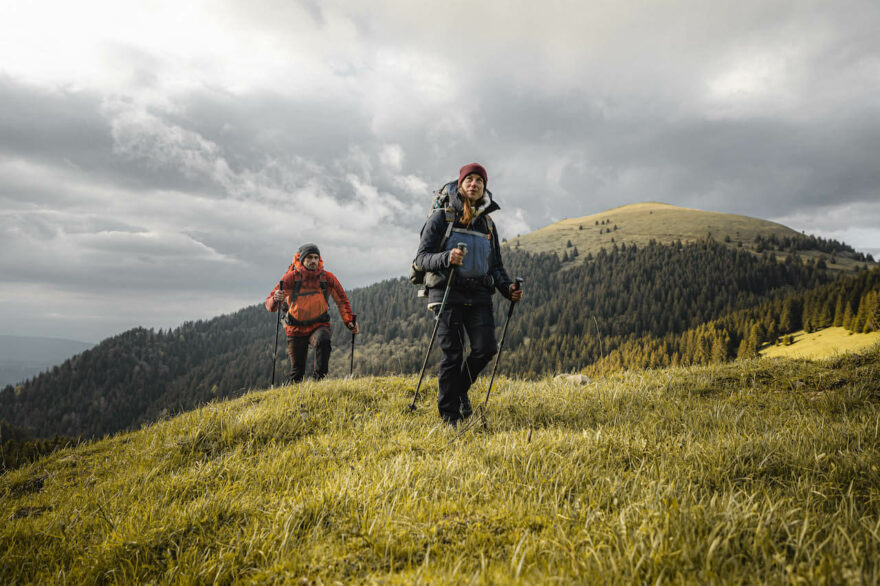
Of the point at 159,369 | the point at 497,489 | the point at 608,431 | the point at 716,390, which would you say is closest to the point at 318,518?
the point at 497,489

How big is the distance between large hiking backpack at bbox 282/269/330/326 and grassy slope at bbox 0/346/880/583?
4.62 m

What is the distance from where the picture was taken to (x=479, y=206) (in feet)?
18.7

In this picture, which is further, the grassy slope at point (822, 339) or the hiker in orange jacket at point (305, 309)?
the grassy slope at point (822, 339)

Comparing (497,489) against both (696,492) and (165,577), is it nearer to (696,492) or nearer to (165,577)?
(696,492)

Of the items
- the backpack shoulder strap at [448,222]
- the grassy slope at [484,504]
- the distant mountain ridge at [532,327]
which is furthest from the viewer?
the distant mountain ridge at [532,327]

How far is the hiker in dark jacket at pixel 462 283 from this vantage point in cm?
527

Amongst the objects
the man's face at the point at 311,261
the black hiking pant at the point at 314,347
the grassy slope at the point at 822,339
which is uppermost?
the man's face at the point at 311,261

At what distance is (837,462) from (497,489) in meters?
2.47

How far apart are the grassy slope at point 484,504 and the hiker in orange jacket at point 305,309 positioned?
14.9 feet

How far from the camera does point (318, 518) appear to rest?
256 centimetres

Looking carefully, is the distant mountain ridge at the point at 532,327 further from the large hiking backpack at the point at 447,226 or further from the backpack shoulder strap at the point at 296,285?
the large hiking backpack at the point at 447,226

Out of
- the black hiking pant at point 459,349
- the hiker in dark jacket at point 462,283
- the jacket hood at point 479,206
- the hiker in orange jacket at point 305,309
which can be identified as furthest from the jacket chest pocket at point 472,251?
the hiker in orange jacket at point 305,309

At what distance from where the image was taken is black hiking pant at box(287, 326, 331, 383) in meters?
9.48

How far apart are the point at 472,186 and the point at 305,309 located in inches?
231
